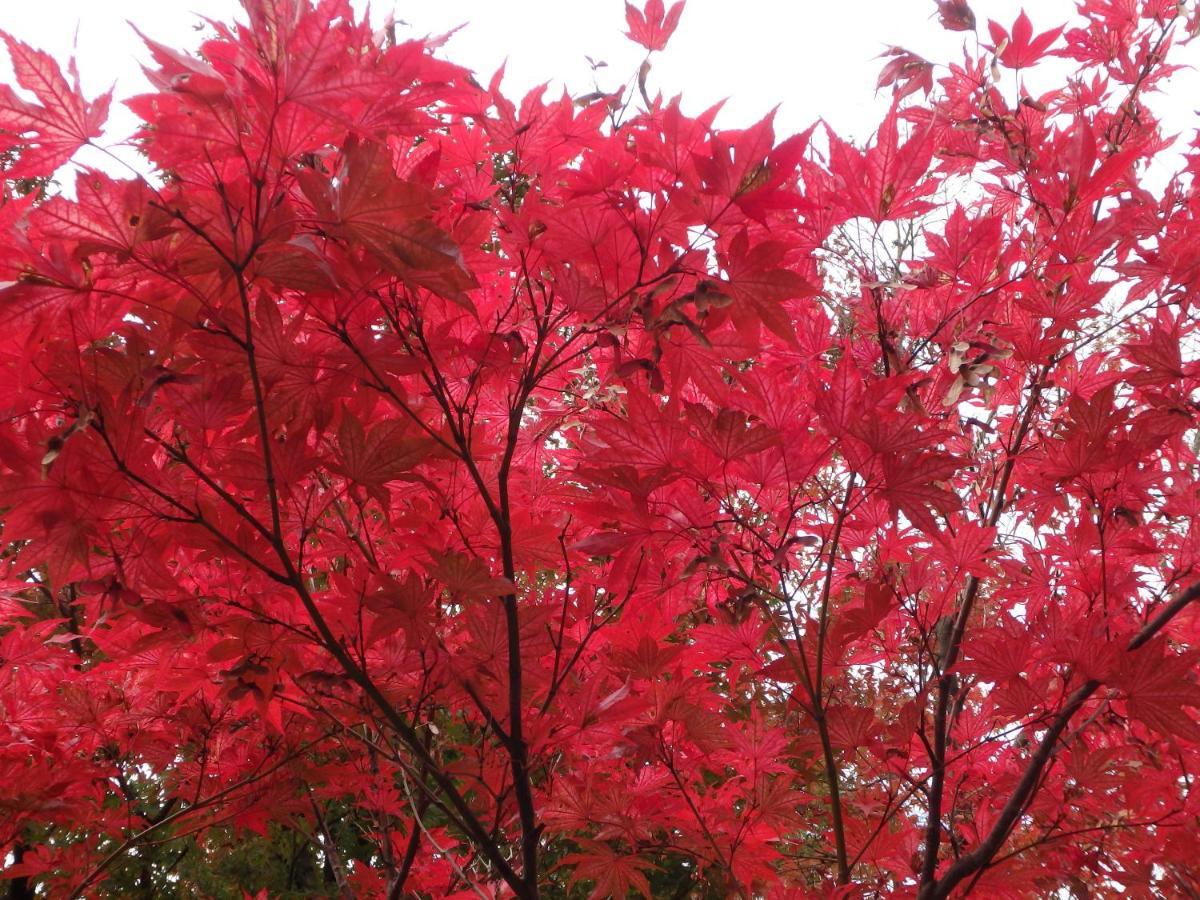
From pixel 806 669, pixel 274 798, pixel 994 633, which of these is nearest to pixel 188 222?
pixel 806 669

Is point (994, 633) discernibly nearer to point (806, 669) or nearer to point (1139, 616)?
point (806, 669)

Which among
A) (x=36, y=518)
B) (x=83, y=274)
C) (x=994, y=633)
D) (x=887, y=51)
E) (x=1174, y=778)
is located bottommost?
(x=1174, y=778)

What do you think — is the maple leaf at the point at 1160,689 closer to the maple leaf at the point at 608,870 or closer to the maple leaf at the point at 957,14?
the maple leaf at the point at 608,870

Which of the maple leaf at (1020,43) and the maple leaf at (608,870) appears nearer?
the maple leaf at (608,870)

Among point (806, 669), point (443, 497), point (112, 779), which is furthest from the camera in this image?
point (112, 779)

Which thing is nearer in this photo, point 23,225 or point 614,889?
point 23,225

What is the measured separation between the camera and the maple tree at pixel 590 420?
1.09 m

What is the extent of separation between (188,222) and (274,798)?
1997 mm

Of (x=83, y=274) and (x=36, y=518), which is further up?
(x=83, y=274)

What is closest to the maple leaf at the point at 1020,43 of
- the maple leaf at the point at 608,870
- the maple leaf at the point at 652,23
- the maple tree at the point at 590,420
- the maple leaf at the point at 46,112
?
the maple tree at the point at 590,420

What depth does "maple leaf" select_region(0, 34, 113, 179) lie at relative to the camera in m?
1.02

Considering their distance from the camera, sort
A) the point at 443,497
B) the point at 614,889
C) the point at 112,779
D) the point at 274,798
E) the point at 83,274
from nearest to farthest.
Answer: the point at 83,274, the point at 443,497, the point at 614,889, the point at 274,798, the point at 112,779

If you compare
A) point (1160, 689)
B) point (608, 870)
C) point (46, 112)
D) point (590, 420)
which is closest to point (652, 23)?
point (590, 420)

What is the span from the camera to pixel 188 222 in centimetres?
100
